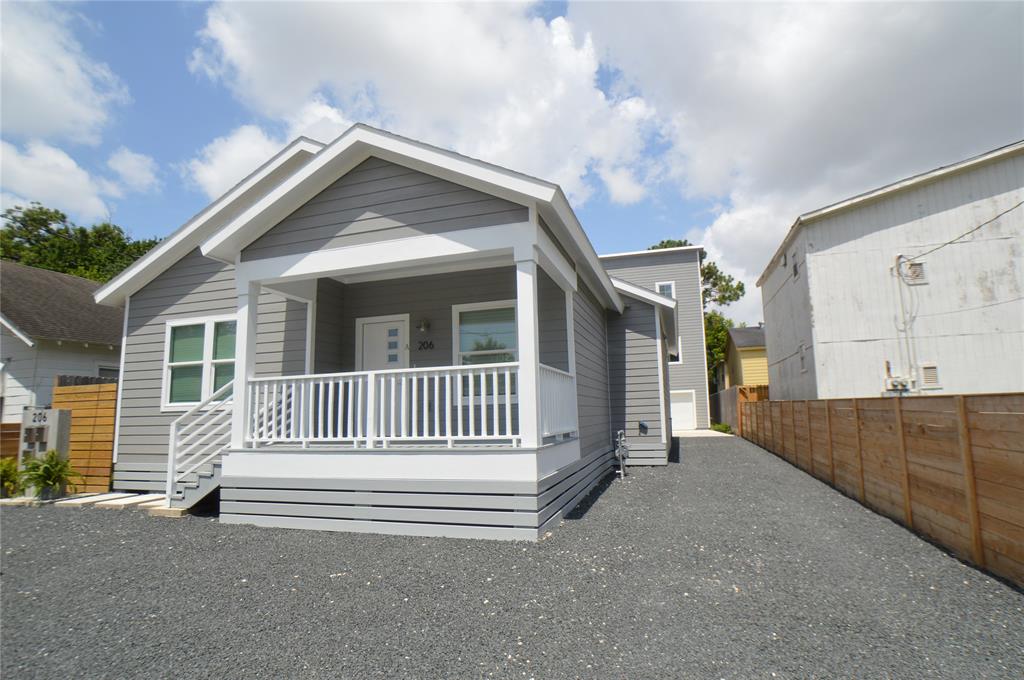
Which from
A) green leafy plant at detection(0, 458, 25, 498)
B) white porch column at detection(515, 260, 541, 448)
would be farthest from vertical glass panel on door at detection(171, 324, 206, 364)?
white porch column at detection(515, 260, 541, 448)

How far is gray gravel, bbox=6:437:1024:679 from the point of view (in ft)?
8.68

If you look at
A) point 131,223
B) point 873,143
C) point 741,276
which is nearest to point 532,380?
point 873,143

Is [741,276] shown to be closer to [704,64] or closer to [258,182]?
[704,64]

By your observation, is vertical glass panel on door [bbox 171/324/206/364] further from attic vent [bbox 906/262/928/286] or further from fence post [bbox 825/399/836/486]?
attic vent [bbox 906/262/928/286]

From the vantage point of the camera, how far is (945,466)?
426 centimetres

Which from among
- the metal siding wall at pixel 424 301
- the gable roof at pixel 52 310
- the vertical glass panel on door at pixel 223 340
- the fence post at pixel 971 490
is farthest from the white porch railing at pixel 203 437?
the fence post at pixel 971 490

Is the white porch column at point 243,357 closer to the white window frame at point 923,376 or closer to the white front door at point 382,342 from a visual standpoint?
the white front door at point 382,342

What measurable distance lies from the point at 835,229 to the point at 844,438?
23.1 feet

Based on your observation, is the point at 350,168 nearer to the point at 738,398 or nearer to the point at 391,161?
the point at 391,161

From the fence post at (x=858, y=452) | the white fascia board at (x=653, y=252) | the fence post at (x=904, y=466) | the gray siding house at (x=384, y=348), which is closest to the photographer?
the fence post at (x=904, y=466)

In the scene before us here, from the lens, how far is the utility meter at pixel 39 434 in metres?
8.11

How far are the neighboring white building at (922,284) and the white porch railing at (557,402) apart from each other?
26.2 feet

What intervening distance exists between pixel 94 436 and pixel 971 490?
1163cm

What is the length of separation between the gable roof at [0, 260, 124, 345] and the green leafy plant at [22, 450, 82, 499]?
5.57 meters
